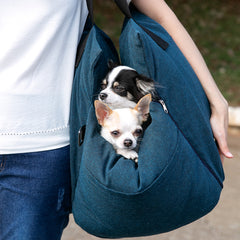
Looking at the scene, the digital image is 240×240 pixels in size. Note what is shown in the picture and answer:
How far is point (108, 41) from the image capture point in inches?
56.3

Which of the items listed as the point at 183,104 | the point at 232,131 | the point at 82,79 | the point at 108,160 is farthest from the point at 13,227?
the point at 232,131

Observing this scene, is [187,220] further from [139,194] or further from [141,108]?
[141,108]

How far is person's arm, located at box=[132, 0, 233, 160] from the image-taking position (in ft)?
4.70

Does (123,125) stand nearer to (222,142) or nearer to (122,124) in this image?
(122,124)

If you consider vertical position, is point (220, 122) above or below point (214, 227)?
above

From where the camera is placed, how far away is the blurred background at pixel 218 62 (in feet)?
10.00

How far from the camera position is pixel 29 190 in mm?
1380

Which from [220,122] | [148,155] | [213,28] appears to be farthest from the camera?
[213,28]

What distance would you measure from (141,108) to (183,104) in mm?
156

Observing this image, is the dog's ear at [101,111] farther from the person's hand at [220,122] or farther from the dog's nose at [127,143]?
the person's hand at [220,122]

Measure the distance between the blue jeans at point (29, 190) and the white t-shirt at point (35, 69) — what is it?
0.14 feet

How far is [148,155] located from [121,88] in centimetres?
48

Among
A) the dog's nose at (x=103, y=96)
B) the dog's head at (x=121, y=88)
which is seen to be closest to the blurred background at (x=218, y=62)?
the dog's head at (x=121, y=88)

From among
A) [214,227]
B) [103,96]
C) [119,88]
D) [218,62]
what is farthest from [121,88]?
[218,62]
